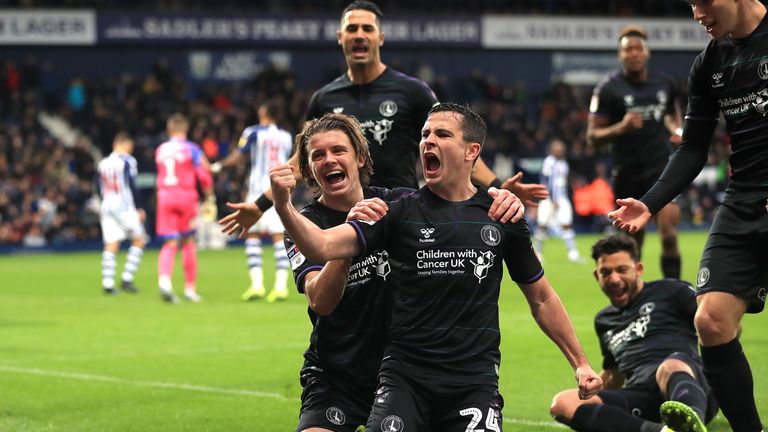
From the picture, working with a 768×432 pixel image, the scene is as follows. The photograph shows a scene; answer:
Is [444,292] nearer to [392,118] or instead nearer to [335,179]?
[335,179]

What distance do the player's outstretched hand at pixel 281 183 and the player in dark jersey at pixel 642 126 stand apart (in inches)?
284

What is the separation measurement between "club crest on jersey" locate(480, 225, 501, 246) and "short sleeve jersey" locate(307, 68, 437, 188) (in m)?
2.98

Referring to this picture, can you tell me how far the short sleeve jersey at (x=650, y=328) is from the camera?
24.6ft

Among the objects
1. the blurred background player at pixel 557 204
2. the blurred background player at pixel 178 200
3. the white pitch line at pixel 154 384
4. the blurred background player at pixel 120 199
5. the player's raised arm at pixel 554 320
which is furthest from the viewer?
the blurred background player at pixel 557 204

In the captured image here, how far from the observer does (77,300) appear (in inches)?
682

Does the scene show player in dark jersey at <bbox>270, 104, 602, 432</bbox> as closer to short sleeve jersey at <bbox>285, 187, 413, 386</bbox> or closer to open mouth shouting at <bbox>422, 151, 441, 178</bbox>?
open mouth shouting at <bbox>422, 151, 441, 178</bbox>

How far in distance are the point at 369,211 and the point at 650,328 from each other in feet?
9.74

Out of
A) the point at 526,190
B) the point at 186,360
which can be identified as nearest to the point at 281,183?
the point at 526,190

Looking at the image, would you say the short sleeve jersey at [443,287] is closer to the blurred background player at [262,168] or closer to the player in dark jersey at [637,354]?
the player in dark jersey at [637,354]

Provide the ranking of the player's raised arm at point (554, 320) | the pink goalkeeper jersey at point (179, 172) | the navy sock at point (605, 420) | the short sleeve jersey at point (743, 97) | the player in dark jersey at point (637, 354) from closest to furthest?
the player's raised arm at point (554, 320)
the short sleeve jersey at point (743, 97)
the navy sock at point (605, 420)
the player in dark jersey at point (637, 354)
the pink goalkeeper jersey at point (179, 172)

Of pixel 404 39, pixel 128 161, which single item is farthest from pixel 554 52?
pixel 128 161

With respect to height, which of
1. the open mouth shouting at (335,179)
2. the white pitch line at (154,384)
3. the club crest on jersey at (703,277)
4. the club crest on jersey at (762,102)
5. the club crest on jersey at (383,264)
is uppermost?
the club crest on jersey at (762,102)

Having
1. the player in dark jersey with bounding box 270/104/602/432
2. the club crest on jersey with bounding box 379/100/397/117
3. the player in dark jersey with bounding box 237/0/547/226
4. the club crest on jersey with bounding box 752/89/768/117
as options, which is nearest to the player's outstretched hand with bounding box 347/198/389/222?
the player in dark jersey with bounding box 270/104/602/432

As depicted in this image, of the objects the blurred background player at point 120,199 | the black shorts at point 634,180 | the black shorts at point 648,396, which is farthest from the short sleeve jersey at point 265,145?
the black shorts at point 648,396
